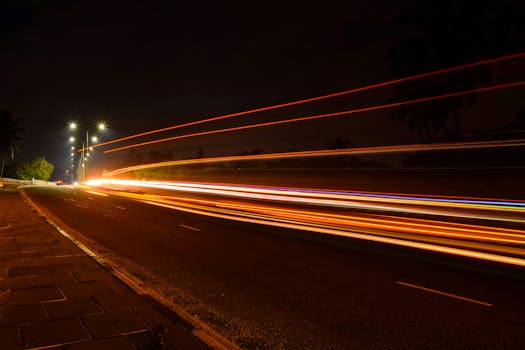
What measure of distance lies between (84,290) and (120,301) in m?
0.80

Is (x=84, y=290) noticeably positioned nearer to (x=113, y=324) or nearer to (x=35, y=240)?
(x=113, y=324)

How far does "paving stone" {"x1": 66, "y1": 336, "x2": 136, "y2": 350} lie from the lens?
4166 mm

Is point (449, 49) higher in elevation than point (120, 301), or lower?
higher

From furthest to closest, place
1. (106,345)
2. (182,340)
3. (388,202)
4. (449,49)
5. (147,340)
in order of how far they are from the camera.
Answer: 1. (449,49)
2. (388,202)
3. (182,340)
4. (147,340)
5. (106,345)

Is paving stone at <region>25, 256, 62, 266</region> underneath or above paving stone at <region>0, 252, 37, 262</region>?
underneath

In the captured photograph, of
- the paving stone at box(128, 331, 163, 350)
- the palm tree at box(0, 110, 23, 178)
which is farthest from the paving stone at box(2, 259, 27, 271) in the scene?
the palm tree at box(0, 110, 23, 178)

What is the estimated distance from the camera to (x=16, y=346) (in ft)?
13.6

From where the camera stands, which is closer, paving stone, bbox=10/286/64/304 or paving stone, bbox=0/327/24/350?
paving stone, bbox=0/327/24/350

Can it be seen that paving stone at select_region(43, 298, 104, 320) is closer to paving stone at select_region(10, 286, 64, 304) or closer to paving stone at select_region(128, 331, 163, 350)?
paving stone at select_region(10, 286, 64, 304)

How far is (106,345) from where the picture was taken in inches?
167

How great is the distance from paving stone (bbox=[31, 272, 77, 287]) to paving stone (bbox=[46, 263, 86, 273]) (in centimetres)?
29

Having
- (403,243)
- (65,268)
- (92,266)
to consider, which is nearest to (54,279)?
(65,268)

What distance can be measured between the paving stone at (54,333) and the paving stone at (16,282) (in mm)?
1764

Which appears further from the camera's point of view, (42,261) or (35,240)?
(35,240)
